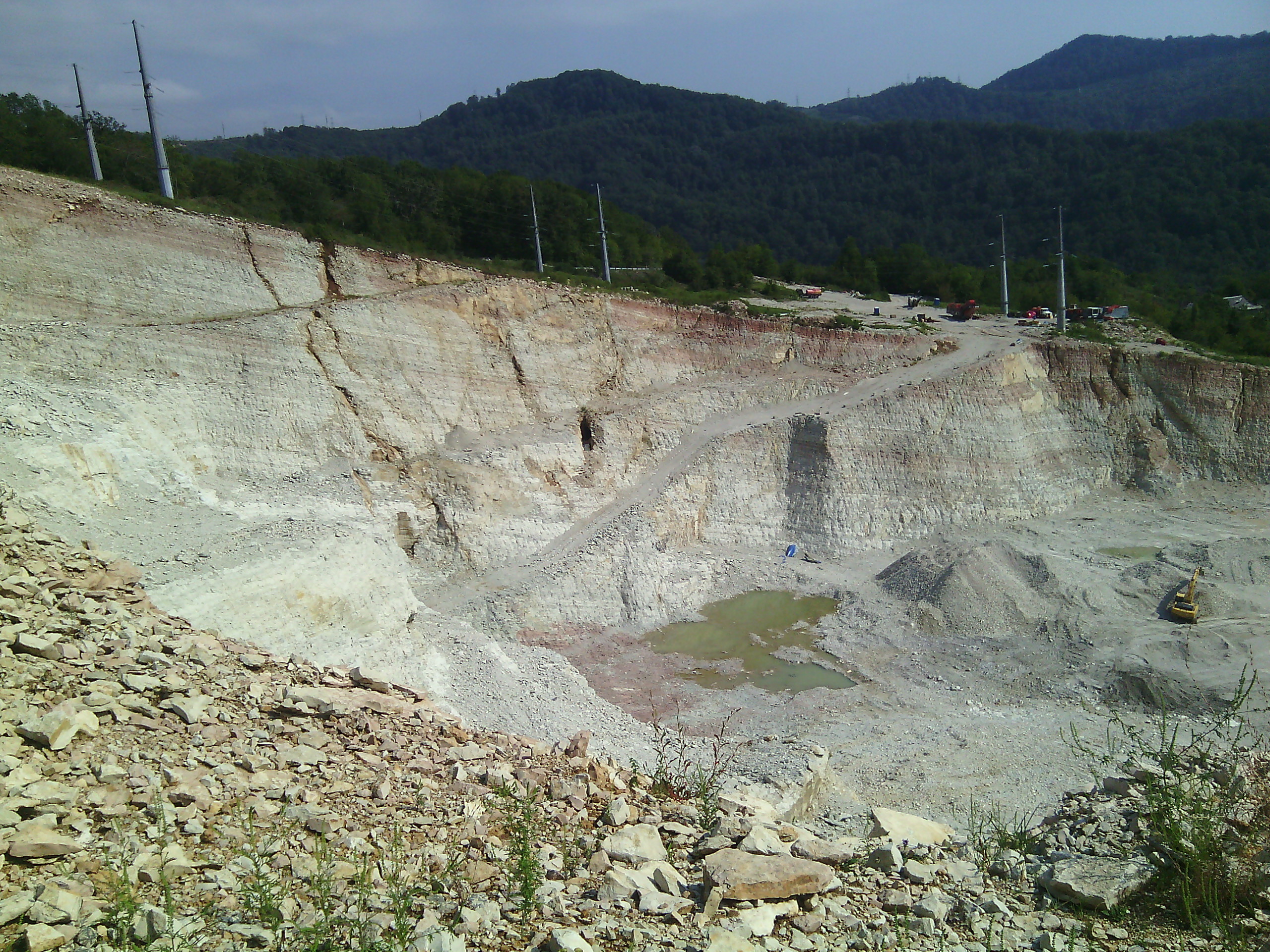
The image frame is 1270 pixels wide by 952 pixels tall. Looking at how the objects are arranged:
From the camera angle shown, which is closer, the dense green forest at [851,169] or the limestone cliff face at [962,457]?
the limestone cliff face at [962,457]

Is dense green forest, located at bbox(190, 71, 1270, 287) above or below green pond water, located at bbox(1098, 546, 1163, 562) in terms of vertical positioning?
above

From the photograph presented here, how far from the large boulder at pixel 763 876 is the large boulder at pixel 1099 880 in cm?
170

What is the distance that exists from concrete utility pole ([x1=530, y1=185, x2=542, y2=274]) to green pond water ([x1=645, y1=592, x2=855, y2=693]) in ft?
42.9

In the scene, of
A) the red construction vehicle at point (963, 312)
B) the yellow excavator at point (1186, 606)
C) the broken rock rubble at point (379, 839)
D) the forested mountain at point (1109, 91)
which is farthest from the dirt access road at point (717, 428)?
the forested mountain at point (1109, 91)

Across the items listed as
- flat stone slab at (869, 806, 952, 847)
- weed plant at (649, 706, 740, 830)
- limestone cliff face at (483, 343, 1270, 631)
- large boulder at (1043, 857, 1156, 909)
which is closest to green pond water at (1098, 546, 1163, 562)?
limestone cliff face at (483, 343, 1270, 631)

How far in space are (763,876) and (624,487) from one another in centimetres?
1867

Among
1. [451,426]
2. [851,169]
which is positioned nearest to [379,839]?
[451,426]

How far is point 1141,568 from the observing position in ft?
69.5

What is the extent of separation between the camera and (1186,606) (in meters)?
19.0

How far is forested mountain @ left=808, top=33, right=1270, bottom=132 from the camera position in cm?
11062

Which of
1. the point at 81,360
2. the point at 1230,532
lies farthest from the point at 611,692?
the point at 1230,532

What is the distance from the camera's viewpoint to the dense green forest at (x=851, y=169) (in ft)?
191

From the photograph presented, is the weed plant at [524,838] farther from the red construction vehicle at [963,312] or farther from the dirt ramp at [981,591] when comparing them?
the red construction vehicle at [963,312]

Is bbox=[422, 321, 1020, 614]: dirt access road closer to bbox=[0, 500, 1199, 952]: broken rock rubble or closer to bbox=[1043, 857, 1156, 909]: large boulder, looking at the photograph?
bbox=[0, 500, 1199, 952]: broken rock rubble
